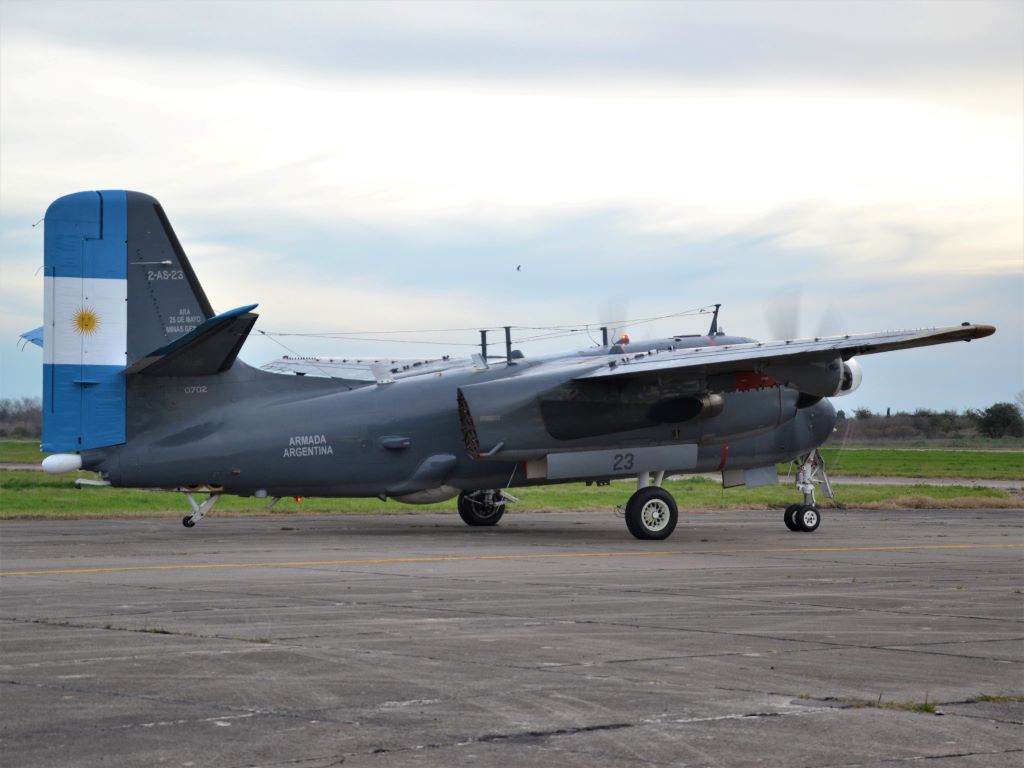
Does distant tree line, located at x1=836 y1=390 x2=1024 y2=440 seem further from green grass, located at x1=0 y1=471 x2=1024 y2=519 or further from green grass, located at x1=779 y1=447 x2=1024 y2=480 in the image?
green grass, located at x1=0 y1=471 x2=1024 y2=519

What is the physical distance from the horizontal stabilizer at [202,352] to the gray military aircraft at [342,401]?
5 cm

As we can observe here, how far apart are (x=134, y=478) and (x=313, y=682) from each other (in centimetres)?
1757

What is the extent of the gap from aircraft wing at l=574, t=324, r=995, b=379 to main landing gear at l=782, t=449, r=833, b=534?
196 inches

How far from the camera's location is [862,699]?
10.4 m

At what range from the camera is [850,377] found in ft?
98.6

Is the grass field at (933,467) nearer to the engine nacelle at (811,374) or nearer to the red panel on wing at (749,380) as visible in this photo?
the red panel on wing at (749,380)

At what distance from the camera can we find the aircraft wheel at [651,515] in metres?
28.7

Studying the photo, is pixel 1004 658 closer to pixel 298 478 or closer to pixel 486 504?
pixel 298 478

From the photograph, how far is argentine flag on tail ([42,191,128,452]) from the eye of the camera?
1071 inches

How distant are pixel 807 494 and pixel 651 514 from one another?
6.18 metres

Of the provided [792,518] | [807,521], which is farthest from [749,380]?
[807,521]

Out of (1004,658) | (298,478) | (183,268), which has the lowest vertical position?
(1004,658)

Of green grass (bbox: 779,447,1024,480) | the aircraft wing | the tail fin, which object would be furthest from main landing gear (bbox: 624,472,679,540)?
green grass (bbox: 779,447,1024,480)

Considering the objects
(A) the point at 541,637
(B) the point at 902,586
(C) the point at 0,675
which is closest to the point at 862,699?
(A) the point at 541,637
